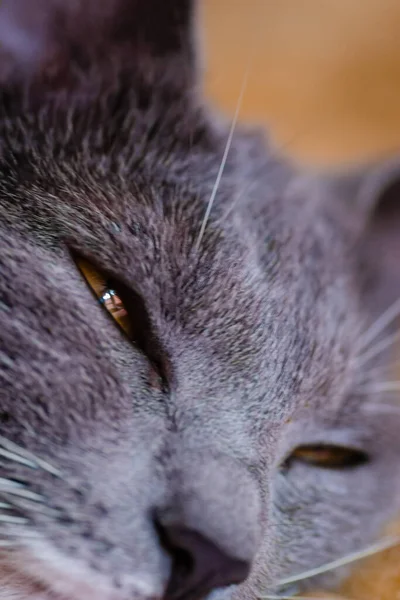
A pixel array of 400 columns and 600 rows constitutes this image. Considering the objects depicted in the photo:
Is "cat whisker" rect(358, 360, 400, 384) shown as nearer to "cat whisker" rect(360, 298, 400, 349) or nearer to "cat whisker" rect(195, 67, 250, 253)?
"cat whisker" rect(360, 298, 400, 349)

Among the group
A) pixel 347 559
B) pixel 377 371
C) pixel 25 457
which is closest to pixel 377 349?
pixel 377 371

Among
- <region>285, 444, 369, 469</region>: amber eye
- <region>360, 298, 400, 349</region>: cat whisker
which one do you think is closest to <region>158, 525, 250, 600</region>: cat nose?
<region>285, 444, 369, 469</region>: amber eye

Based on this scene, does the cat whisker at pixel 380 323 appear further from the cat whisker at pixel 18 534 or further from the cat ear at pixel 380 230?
the cat whisker at pixel 18 534

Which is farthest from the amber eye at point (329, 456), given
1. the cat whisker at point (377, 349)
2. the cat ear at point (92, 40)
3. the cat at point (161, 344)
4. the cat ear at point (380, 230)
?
the cat ear at point (92, 40)

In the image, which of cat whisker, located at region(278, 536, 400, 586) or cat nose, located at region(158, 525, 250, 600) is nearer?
cat nose, located at region(158, 525, 250, 600)

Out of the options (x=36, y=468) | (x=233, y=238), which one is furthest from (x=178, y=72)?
(x=36, y=468)
